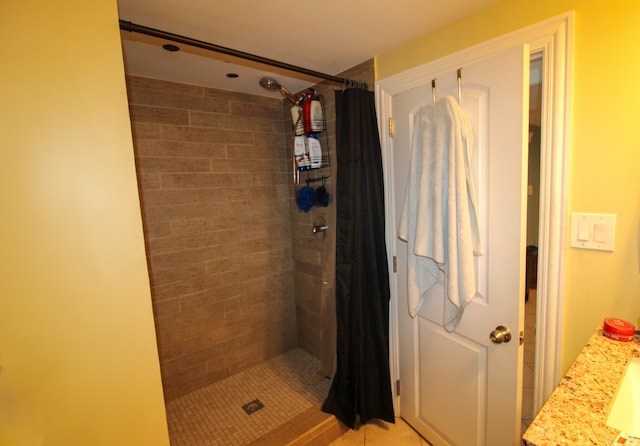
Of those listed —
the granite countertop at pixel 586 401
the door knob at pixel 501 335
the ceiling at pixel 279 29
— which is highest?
the ceiling at pixel 279 29

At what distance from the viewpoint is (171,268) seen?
2.12 meters

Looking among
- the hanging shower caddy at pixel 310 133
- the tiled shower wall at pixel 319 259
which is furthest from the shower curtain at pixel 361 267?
the hanging shower caddy at pixel 310 133

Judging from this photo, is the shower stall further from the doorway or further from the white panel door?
the doorway

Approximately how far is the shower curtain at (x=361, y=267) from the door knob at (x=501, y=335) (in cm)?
61

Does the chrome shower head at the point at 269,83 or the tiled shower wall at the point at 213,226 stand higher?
the chrome shower head at the point at 269,83

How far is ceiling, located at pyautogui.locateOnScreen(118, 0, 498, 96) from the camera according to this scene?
4.04 ft

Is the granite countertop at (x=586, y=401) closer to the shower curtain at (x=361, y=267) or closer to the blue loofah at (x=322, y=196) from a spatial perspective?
the shower curtain at (x=361, y=267)

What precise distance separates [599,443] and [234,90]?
2.56 metres

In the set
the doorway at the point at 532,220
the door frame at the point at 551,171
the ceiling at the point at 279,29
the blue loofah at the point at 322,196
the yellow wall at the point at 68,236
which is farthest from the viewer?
the blue loofah at the point at 322,196

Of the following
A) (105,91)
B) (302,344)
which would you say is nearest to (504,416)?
(302,344)

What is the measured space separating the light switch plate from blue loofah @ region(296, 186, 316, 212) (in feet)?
5.08

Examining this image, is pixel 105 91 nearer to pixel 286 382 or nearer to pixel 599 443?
pixel 599 443

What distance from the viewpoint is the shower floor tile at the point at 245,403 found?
1.84 metres

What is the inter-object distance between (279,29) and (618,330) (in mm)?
1808
